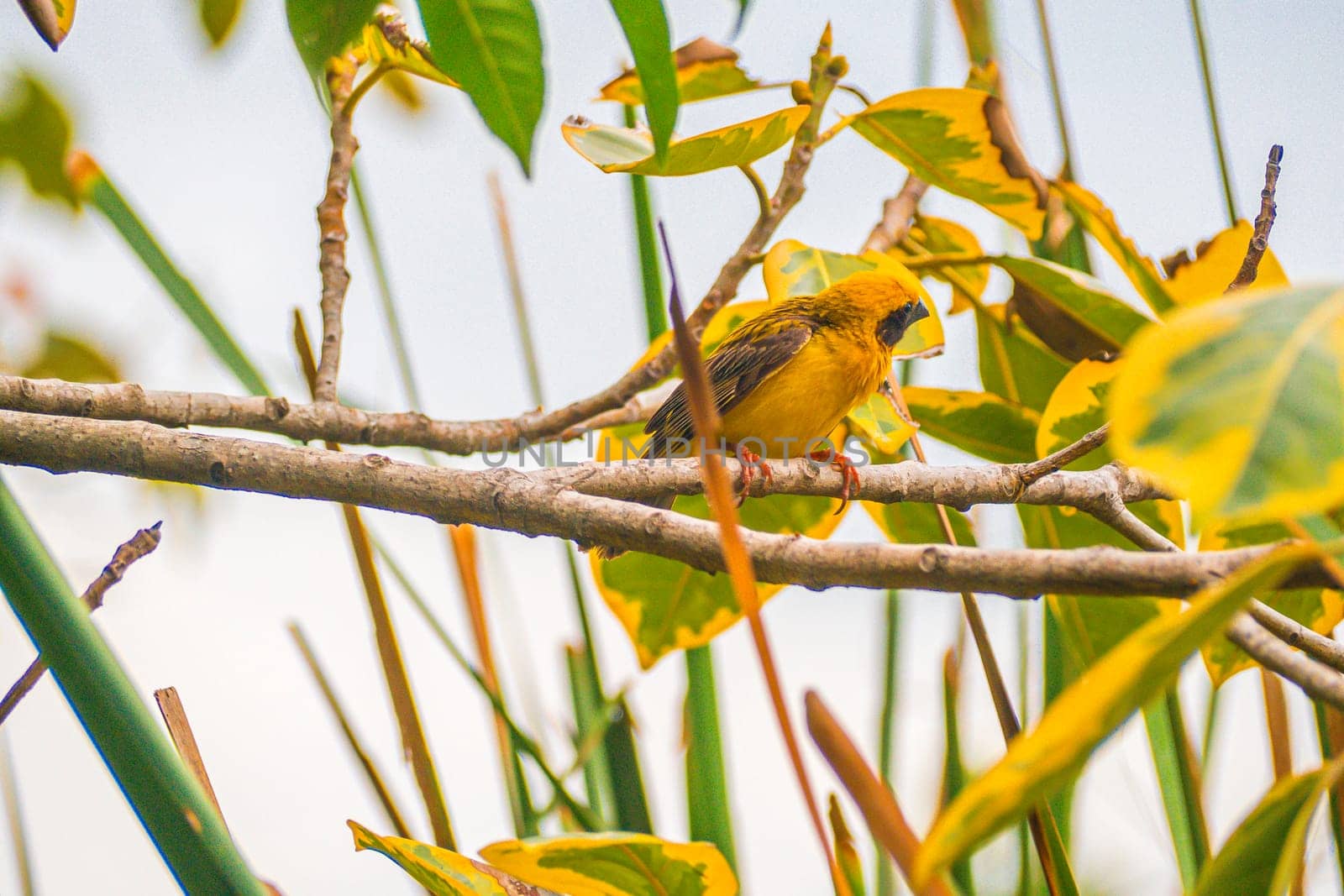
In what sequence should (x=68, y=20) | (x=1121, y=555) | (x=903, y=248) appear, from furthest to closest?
(x=903, y=248) < (x=68, y=20) < (x=1121, y=555)

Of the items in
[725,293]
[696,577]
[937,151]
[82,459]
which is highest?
[937,151]

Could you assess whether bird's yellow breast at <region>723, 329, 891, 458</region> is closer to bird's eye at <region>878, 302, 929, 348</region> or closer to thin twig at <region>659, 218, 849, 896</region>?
bird's eye at <region>878, 302, 929, 348</region>

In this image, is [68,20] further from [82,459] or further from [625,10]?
[625,10]

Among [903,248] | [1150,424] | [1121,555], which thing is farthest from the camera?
[903,248]

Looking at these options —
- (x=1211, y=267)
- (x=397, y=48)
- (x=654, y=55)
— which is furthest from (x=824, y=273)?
(x=654, y=55)

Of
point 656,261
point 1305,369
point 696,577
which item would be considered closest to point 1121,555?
point 1305,369

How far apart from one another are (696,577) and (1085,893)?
87cm

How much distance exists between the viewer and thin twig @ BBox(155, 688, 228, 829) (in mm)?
929

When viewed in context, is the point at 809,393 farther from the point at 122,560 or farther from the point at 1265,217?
the point at 122,560

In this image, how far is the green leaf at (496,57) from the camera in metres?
0.85

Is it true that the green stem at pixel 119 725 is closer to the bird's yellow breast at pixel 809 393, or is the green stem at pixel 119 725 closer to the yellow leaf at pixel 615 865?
the yellow leaf at pixel 615 865

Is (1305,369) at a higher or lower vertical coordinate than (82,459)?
lower

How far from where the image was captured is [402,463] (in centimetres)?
108

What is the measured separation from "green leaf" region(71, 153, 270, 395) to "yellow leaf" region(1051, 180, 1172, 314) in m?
1.36
